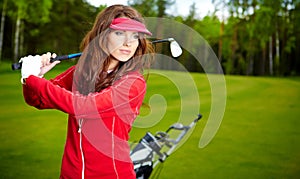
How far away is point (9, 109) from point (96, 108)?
473 cm

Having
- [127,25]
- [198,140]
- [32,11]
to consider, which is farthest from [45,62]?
[32,11]

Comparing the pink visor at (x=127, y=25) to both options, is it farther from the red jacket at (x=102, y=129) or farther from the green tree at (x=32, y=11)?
the green tree at (x=32, y=11)

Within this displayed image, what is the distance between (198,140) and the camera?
4285mm

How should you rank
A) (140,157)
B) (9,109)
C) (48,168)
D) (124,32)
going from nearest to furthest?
(124,32) < (140,157) < (48,168) < (9,109)

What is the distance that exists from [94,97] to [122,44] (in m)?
0.19

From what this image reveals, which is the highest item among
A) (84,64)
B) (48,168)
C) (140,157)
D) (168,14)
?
(168,14)

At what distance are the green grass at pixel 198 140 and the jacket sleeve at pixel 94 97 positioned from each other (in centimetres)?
59

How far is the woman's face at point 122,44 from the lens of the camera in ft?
4.33

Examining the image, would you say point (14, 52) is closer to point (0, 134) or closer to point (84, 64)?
point (0, 134)

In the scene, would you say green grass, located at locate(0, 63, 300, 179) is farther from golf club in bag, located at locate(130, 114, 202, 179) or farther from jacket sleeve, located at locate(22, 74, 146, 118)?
jacket sleeve, located at locate(22, 74, 146, 118)

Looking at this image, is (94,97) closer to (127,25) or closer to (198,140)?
(127,25)

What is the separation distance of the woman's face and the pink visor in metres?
0.02

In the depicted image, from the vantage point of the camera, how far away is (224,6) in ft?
Result: 46.5

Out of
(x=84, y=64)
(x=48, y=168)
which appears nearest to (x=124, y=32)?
(x=84, y=64)
